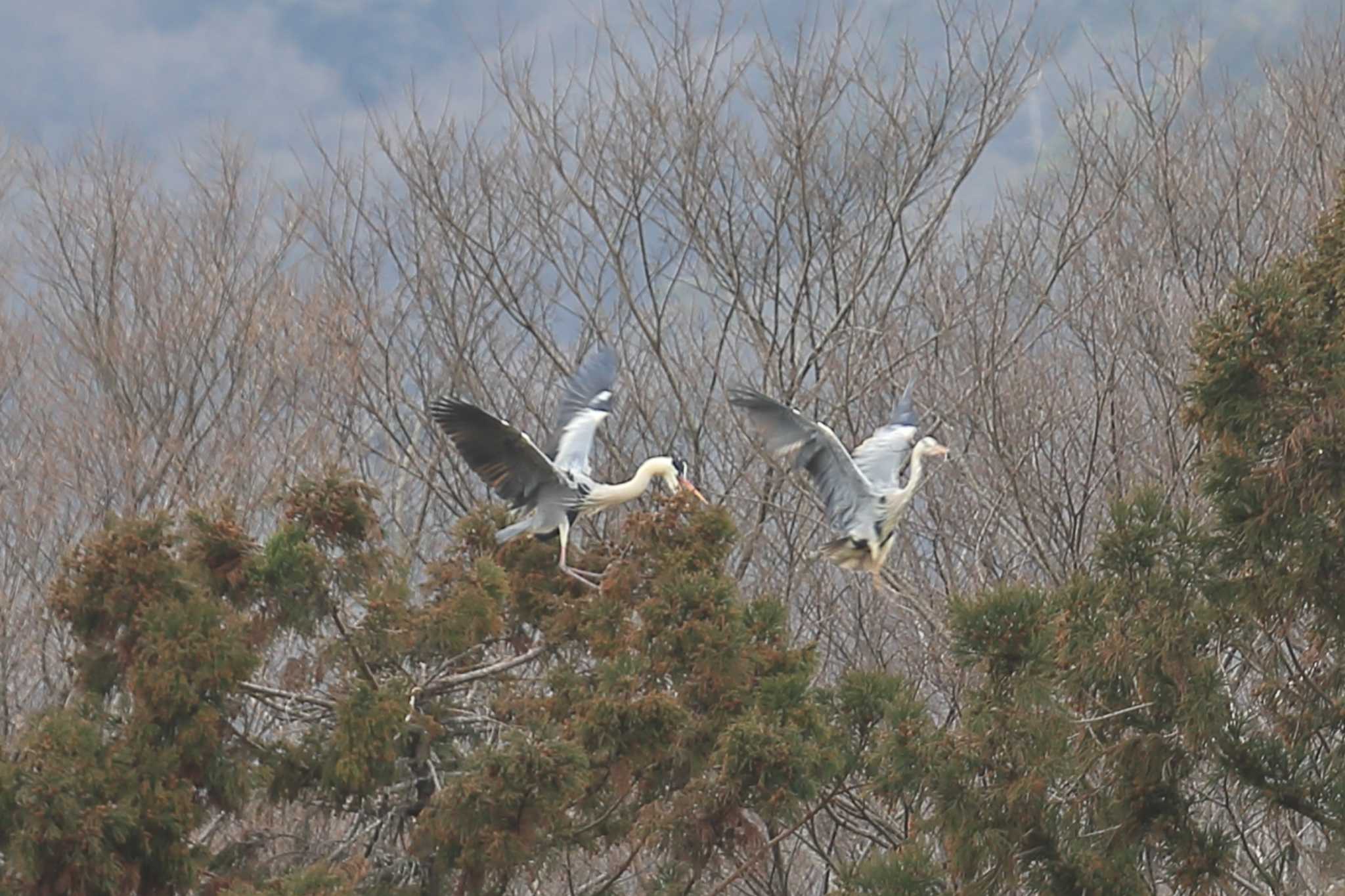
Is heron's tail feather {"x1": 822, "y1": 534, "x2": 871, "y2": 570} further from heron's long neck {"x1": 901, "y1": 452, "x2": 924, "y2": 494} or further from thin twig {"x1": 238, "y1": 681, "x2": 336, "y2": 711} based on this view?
thin twig {"x1": 238, "y1": 681, "x2": 336, "y2": 711}

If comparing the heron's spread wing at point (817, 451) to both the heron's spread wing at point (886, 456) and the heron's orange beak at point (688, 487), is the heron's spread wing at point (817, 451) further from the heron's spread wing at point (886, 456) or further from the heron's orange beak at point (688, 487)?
the heron's orange beak at point (688, 487)

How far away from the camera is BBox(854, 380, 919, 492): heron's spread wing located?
7422mm

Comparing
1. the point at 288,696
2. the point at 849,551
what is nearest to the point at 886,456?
the point at 849,551

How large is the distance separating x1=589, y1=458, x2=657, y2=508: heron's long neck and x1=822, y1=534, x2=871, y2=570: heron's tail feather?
2.80 feet

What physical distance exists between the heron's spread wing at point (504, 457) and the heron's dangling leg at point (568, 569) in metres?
0.22

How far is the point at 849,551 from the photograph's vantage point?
7141mm

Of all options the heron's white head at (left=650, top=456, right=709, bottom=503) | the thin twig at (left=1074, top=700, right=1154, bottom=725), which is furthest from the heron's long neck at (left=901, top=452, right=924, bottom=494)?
the thin twig at (left=1074, top=700, right=1154, bottom=725)

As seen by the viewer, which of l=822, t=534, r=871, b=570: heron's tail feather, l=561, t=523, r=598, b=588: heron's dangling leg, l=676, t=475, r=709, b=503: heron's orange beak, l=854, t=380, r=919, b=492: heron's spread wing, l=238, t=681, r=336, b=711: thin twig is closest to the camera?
l=238, t=681, r=336, b=711: thin twig

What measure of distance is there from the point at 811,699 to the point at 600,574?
1054 millimetres

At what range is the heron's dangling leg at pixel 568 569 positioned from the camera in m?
6.16

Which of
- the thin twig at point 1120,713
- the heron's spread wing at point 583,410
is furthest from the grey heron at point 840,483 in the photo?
the thin twig at point 1120,713

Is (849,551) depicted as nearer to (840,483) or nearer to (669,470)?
(840,483)

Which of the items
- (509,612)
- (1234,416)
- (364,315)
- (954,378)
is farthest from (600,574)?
(364,315)

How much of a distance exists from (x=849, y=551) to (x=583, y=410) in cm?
141
